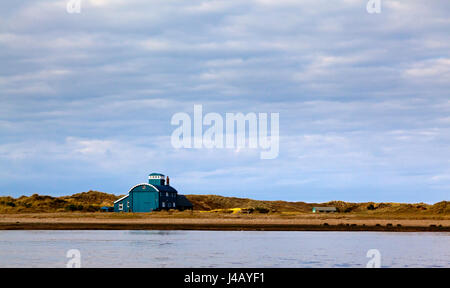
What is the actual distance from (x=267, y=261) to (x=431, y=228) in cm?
4513

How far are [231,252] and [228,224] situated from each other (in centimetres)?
3901

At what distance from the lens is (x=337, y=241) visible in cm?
6247

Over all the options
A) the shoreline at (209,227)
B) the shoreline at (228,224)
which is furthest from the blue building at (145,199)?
the shoreline at (209,227)

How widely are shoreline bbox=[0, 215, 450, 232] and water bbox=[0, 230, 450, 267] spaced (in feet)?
57.2

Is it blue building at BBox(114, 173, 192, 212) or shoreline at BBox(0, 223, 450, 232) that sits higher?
blue building at BBox(114, 173, 192, 212)

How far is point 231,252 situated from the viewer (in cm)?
4984

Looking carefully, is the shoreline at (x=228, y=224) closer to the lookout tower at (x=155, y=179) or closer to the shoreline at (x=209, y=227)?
the shoreline at (x=209, y=227)

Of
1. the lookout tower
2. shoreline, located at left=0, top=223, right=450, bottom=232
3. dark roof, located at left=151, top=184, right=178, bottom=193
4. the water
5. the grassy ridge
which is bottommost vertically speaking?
the water

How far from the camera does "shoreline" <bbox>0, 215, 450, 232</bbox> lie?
82.6 meters

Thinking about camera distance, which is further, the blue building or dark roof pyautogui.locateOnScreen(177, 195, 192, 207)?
dark roof pyautogui.locateOnScreen(177, 195, 192, 207)
